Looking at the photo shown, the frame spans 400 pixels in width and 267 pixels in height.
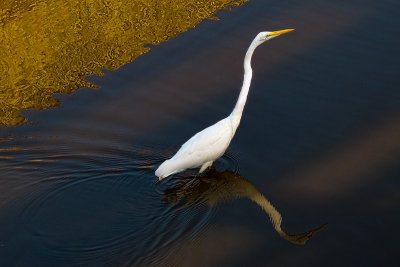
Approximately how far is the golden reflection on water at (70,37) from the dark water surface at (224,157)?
8.8 inches

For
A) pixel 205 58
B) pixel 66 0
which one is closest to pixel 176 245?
pixel 205 58

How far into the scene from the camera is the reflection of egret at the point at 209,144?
16.9ft

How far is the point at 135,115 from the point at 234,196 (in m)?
1.40

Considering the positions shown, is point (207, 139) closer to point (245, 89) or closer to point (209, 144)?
point (209, 144)

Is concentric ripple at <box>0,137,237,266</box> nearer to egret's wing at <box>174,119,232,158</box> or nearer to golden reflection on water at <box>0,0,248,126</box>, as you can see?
egret's wing at <box>174,119,232,158</box>

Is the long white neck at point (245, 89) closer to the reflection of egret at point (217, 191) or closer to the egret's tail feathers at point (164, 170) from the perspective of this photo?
the reflection of egret at point (217, 191)

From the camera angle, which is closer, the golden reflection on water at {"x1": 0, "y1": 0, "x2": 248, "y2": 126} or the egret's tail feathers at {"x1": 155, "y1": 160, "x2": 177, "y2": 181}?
the egret's tail feathers at {"x1": 155, "y1": 160, "x2": 177, "y2": 181}

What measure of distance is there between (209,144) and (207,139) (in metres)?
0.04

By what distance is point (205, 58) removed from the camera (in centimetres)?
682

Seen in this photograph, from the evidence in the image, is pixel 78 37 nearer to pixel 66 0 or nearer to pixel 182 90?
pixel 66 0

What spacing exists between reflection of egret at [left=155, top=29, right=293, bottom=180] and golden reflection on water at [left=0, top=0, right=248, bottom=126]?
5.63ft

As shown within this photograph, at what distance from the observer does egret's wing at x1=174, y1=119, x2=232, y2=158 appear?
5203 millimetres

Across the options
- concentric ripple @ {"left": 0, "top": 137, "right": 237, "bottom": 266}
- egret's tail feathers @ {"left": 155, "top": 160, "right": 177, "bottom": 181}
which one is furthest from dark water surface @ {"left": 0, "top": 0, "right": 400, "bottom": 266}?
egret's tail feathers @ {"left": 155, "top": 160, "right": 177, "bottom": 181}

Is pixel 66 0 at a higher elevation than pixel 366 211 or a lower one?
higher
